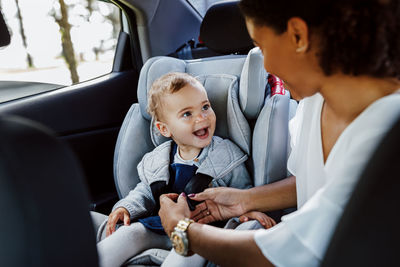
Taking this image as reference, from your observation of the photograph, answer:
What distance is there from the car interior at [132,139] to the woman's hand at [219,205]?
17cm

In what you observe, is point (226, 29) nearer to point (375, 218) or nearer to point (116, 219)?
point (116, 219)

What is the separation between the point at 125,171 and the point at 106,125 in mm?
532

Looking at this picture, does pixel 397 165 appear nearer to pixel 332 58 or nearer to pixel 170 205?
pixel 332 58

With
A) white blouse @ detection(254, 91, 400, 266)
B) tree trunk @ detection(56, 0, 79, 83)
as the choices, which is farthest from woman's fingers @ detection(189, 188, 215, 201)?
tree trunk @ detection(56, 0, 79, 83)

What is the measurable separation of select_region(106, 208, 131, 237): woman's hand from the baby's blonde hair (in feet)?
1.43

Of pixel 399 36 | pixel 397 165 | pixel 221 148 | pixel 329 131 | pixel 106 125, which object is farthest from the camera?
pixel 106 125

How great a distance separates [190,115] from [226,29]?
59 cm

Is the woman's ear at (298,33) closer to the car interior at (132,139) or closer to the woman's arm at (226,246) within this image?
the car interior at (132,139)

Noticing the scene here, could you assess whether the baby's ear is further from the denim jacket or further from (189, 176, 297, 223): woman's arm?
(189, 176, 297, 223): woman's arm

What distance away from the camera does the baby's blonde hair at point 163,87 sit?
1.61 metres

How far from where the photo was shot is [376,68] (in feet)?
2.43

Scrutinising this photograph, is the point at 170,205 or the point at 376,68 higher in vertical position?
the point at 376,68

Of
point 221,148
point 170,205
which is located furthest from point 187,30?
point 170,205

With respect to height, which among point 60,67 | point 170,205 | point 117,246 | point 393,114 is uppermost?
point 393,114
